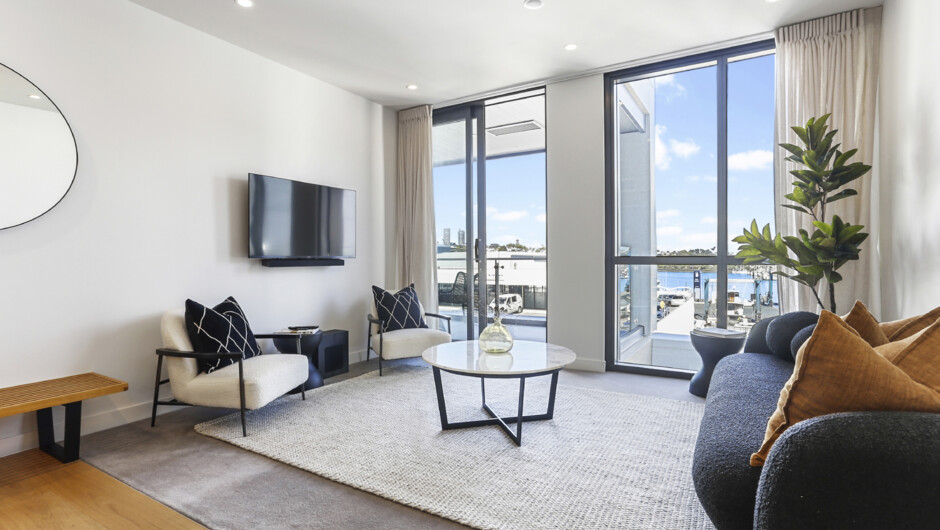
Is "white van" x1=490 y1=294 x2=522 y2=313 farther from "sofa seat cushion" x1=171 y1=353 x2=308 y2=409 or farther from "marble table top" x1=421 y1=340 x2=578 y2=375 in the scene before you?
"sofa seat cushion" x1=171 y1=353 x2=308 y2=409

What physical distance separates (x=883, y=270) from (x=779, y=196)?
813 millimetres

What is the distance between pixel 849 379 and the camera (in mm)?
1126

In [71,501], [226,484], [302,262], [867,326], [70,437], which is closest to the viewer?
[867,326]

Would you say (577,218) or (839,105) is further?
(577,218)

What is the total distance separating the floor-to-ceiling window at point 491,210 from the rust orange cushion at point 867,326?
3.11 metres

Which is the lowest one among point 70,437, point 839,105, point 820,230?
point 70,437

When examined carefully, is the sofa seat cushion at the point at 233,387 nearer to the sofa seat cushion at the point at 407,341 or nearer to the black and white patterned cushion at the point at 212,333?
the black and white patterned cushion at the point at 212,333

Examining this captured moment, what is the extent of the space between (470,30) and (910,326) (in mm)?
3180

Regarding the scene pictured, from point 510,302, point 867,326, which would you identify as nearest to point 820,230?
point 867,326

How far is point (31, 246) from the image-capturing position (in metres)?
2.70

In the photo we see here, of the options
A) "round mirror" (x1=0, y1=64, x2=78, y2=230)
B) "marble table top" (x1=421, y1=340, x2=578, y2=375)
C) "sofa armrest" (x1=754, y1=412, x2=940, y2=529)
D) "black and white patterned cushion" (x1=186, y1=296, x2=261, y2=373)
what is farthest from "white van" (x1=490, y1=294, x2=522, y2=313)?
"sofa armrest" (x1=754, y1=412, x2=940, y2=529)

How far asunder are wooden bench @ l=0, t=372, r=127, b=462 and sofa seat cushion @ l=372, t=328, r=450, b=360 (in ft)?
6.49

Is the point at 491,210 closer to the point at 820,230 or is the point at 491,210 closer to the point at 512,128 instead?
the point at 512,128

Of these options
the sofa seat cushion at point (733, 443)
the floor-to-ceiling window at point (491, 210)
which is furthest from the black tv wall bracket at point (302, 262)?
the sofa seat cushion at point (733, 443)
